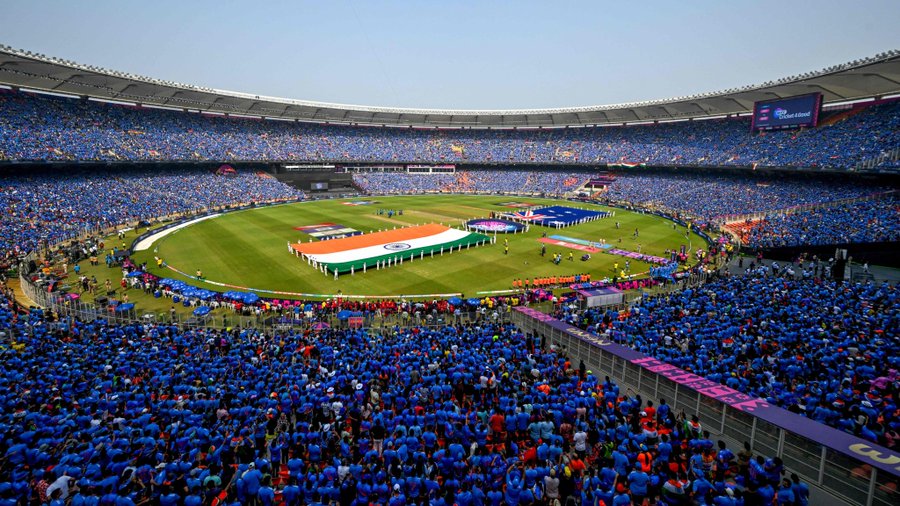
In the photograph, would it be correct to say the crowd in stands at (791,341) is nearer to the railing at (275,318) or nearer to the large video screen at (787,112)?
the railing at (275,318)

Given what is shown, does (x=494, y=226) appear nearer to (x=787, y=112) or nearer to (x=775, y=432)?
(x=775, y=432)

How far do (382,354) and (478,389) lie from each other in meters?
4.62

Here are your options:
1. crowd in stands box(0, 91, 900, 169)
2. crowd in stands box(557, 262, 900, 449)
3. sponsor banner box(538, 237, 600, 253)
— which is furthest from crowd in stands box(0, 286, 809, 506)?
crowd in stands box(0, 91, 900, 169)

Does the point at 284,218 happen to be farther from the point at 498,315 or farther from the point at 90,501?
the point at 90,501

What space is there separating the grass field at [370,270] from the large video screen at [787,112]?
85.2 feet

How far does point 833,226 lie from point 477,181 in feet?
234

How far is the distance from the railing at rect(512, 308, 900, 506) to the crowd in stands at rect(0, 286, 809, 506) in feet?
2.56

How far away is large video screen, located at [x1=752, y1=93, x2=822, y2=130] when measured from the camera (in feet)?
215

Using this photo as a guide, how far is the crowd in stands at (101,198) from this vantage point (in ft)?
154

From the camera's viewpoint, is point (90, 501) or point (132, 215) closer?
point (90, 501)

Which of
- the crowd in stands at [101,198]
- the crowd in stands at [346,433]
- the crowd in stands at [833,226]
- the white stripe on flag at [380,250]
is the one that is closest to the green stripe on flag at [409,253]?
the white stripe on flag at [380,250]

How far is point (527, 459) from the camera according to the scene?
10.9 meters

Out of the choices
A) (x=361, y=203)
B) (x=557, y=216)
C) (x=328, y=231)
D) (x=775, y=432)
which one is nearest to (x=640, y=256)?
(x=557, y=216)

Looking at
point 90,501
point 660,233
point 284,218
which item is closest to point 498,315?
point 90,501
